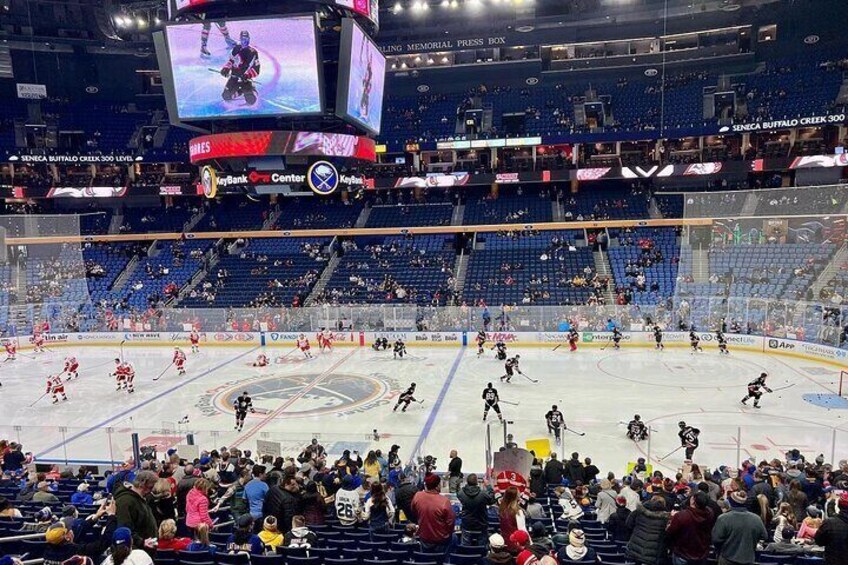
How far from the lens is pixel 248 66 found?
19.5 m

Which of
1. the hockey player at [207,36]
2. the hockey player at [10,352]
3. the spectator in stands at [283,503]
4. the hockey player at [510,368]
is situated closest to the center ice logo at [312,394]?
the hockey player at [510,368]

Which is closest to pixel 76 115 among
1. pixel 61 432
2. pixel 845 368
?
pixel 61 432

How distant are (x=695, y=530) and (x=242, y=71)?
1887 cm

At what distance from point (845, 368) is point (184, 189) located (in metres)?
39.9

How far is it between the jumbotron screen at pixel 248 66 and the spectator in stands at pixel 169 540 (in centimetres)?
1584

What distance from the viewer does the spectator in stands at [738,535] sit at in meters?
5.72

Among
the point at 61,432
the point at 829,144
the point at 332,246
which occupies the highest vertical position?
the point at 829,144

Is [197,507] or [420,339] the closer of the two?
[197,507]

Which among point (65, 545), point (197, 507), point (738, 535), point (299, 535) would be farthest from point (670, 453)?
point (65, 545)

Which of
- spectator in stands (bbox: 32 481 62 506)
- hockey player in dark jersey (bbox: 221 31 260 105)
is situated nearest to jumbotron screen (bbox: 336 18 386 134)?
hockey player in dark jersey (bbox: 221 31 260 105)

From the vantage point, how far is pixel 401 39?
45812 mm

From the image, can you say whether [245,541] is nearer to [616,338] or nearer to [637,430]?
[637,430]

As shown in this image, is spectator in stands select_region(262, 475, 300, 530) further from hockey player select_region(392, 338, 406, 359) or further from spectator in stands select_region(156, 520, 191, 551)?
hockey player select_region(392, 338, 406, 359)

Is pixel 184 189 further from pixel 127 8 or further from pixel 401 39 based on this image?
pixel 401 39
